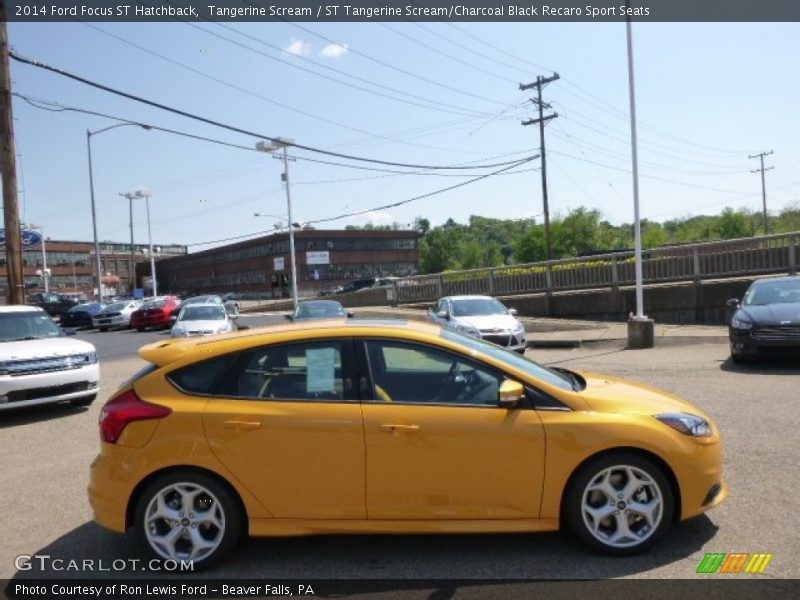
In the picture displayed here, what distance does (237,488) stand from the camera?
387cm

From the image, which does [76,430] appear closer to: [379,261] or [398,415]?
[398,415]

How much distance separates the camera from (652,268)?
18.4 metres

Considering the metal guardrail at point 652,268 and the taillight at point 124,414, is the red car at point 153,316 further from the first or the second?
the taillight at point 124,414

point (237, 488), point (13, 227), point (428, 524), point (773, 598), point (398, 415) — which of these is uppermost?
point (13, 227)

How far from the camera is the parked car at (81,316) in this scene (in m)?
33.9

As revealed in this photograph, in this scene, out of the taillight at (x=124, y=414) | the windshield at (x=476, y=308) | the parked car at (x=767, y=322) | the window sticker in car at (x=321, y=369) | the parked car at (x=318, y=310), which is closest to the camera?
the taillight at (x=124, y=414)

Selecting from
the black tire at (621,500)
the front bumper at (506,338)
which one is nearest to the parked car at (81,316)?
the front bumper at (506,338)

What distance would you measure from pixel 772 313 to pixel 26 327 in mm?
11898

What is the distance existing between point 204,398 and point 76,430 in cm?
526

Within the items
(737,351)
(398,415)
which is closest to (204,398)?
(398,415)

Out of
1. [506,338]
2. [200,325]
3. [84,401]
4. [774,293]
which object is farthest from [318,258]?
[774,293]

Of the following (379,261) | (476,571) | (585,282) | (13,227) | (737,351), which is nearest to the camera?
(476,571)

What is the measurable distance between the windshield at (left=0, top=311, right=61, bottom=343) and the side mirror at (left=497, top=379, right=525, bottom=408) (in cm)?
848

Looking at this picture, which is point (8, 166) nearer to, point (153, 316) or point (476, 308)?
point (476, 308)
